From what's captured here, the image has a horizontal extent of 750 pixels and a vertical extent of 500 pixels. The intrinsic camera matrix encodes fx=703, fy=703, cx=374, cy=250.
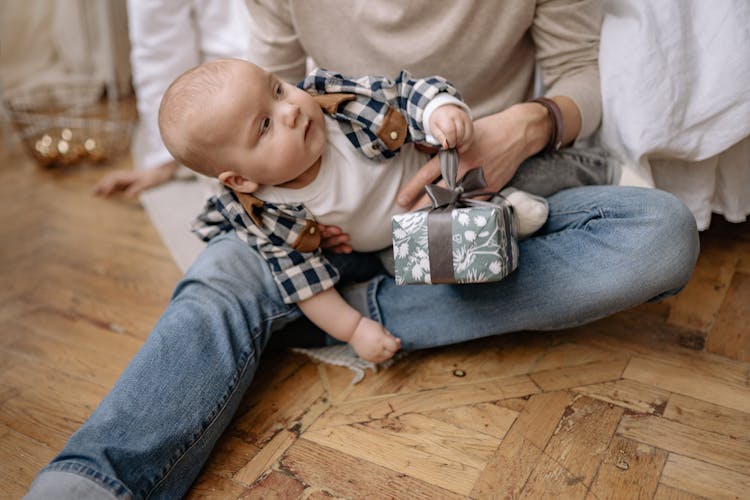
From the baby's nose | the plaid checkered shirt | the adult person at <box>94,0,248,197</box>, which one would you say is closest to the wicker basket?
the adult person at <box>94,0,248,197</box>

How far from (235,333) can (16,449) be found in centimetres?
28

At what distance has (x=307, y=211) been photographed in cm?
86

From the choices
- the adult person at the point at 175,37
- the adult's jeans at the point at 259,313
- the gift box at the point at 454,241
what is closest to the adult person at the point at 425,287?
the adult's jeans at the point at 259,313

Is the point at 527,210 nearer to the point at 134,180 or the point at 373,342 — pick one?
the point at 373,342

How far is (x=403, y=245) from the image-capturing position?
76 centimetres

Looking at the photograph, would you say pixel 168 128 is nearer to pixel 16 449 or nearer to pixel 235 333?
pixel 235 333

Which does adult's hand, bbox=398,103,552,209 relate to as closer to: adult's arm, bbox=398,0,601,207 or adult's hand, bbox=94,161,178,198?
adult's arm, bbox=398,0,601,207

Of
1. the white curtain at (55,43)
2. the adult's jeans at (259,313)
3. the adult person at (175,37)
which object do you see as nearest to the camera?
the adult's jeans at (259,313)

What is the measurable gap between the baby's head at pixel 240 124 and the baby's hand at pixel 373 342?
0.69 feet

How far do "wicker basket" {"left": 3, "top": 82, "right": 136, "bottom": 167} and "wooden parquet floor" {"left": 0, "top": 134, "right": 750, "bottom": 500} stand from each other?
632mm

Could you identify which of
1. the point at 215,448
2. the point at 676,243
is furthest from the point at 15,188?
the point at 676,243

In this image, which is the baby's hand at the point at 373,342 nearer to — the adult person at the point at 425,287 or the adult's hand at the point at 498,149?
the adult person at the point at 425,287

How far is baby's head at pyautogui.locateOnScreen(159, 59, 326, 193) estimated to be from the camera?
77 cm

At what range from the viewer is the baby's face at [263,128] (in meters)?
0.77
